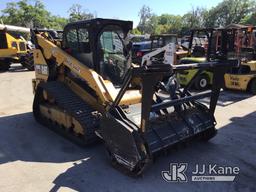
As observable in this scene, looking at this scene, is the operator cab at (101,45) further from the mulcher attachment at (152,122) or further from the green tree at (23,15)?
the green tree at (23,15)

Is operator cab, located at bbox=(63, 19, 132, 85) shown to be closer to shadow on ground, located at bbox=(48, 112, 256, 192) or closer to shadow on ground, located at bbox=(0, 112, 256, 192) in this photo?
shadow on ground, located at bbox=(0, 112, 256, 192)

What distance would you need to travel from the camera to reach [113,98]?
4855 mm

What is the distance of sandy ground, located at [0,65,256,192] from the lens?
13.0 ft

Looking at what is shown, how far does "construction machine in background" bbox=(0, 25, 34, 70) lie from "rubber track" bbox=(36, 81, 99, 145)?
1220cm

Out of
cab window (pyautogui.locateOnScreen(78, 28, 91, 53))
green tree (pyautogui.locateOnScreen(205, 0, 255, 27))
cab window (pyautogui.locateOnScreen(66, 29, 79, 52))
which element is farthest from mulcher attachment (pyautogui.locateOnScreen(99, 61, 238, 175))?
green tree (pyautogui.locateOnScreen(205, 0, 255, 27))

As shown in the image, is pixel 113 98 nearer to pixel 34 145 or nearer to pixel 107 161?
pixel 107 161

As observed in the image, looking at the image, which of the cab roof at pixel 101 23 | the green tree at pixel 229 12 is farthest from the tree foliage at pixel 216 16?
the cab roof at pixel 101 23

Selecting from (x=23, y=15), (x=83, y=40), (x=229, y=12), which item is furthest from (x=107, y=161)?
(x=229, y=12)

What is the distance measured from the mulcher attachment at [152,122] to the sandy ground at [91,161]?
0.29 m

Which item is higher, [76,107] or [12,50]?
[12,50]

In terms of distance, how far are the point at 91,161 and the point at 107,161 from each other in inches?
10.5

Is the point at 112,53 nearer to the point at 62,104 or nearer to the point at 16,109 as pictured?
the point at 62,104

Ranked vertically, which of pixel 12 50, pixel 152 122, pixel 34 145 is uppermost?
pixel 12 50

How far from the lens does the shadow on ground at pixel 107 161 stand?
396 centimetres
